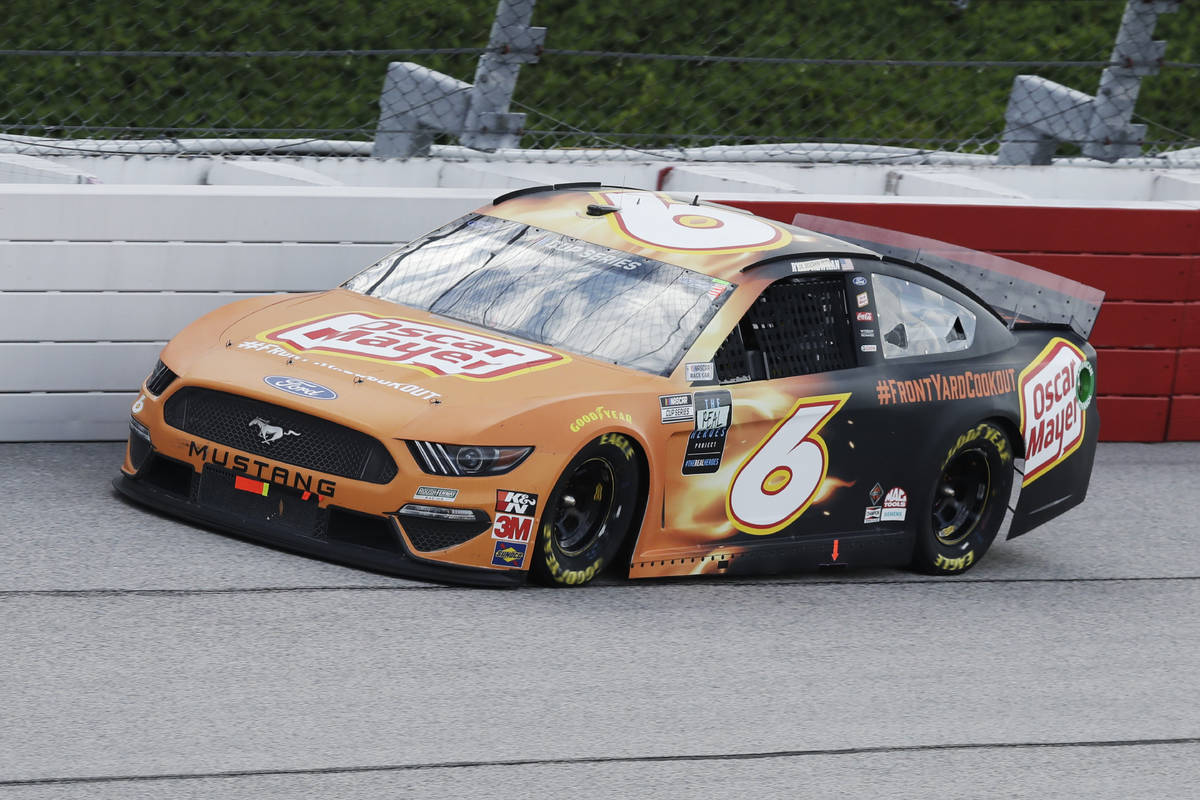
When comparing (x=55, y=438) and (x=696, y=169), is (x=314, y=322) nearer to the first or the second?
(x=55, y=438)

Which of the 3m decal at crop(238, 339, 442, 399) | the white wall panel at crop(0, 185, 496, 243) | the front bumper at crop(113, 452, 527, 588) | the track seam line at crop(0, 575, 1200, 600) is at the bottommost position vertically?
the track seam line at crop(0, 575, 1200, 600)

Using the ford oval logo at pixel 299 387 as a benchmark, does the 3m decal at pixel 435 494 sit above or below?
below

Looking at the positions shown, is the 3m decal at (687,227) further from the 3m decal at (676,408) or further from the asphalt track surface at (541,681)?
the asphalt track surface at (541,681)

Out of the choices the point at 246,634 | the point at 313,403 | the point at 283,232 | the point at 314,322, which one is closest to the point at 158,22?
the point at 283,232

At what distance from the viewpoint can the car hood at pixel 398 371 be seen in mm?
5953

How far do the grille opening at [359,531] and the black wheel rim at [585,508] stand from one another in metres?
0.57

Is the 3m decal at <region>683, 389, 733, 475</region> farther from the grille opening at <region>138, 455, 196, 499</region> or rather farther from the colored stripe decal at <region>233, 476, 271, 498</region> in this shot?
the grille opening at <region>138, 455, 196, 499</region>

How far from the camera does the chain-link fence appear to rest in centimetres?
946

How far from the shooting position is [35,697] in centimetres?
489

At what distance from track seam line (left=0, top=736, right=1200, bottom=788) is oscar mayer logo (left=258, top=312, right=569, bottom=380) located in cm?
167

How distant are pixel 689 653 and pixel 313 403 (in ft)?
4.90

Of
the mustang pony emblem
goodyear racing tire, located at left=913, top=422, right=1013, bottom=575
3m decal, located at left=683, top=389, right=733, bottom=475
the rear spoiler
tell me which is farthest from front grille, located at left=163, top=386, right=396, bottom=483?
the rear spoiler

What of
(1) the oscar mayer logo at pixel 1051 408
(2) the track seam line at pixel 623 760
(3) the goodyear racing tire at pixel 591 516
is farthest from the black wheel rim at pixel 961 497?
(2) the track seam line at pixel 623 760

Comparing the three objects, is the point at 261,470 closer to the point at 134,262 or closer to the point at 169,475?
the point at 169,475
